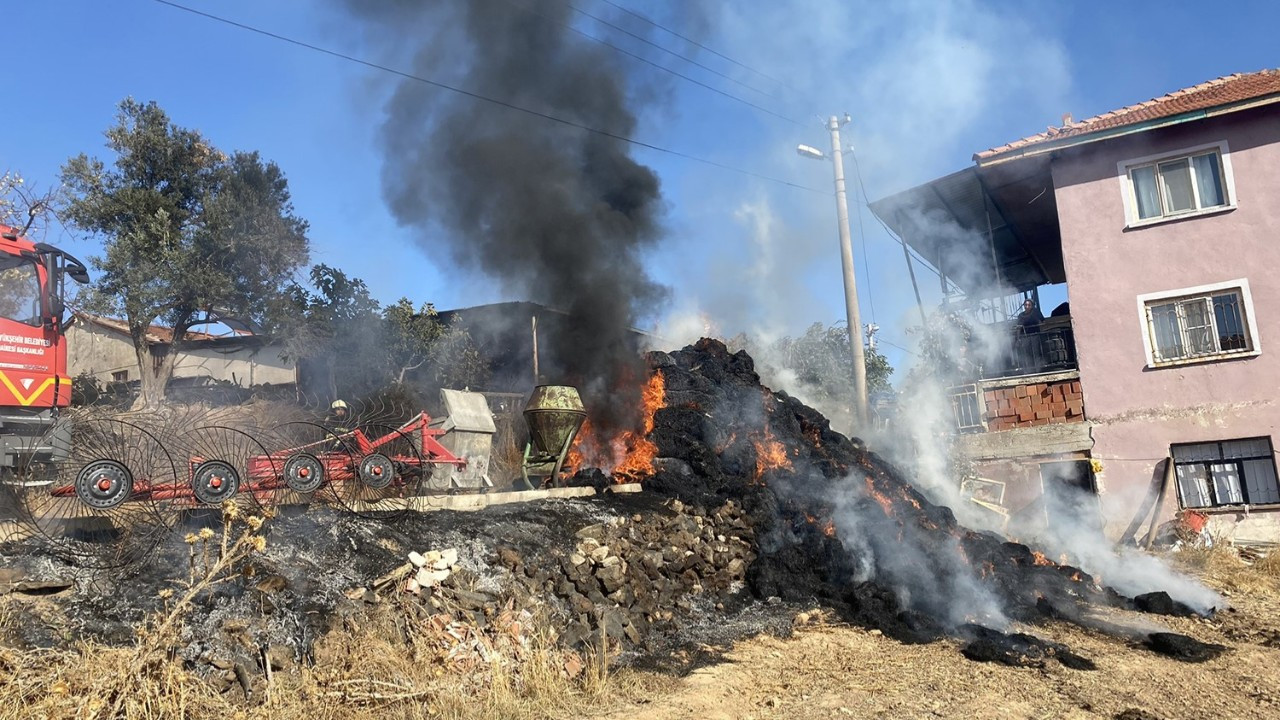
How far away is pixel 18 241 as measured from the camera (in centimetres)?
950

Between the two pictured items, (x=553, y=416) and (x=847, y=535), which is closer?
(x=847, y=535)

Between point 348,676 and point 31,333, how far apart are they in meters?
6.22

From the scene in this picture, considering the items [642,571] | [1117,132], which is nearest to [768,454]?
[642,571]

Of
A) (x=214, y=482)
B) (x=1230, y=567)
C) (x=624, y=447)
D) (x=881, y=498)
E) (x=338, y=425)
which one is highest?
(x=338, y=425)

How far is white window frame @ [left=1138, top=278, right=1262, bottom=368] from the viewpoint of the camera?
15539 mm

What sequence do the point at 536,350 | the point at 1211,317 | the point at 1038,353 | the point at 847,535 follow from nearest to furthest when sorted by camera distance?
the point at 847,535 → the point at 1211,317 → the point at 536,350 → the point at 1038,353

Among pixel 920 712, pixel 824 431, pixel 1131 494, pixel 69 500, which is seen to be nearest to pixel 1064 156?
pixel 1131 494

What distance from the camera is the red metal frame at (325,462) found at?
298 inches

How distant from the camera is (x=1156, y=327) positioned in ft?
54.1

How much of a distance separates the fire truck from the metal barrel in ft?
18.9

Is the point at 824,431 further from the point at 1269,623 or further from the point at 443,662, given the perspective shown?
the point at 443,662

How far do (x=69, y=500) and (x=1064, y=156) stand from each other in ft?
59.8

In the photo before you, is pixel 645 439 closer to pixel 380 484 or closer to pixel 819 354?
pixel 380 484

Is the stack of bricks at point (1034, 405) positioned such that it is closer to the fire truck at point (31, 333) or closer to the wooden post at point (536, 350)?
the wooden post at point (536, 350)
